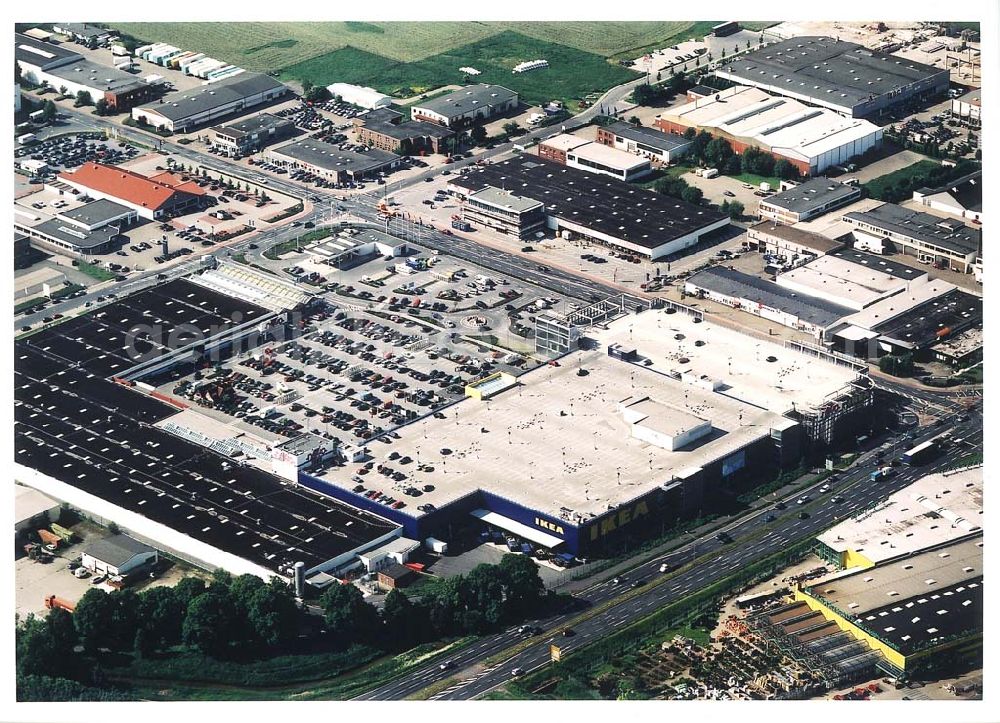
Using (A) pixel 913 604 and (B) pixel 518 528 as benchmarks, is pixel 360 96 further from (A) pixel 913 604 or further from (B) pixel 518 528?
(A) pixel 913 604

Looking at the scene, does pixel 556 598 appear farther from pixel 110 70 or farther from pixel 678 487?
pixel 110 70

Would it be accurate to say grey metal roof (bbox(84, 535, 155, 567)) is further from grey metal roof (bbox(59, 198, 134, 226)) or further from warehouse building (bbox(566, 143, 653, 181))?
warehouse building (bbox(566, 143, 653, 181))

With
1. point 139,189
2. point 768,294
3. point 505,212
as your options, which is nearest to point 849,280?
point 768,294

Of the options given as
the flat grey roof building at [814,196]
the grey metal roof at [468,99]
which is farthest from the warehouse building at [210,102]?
the flat grey roof building at [814,196]

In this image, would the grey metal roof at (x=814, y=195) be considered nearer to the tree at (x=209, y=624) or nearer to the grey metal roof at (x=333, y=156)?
the grey metal roof at (x=333, y=156)

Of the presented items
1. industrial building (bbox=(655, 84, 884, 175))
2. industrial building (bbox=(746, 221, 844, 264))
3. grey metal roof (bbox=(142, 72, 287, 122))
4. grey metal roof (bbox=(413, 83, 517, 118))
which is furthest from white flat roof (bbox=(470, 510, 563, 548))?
grey metal roof (bbox=(142, 72, 287, 122))

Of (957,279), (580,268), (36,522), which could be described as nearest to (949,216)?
(957,279)
